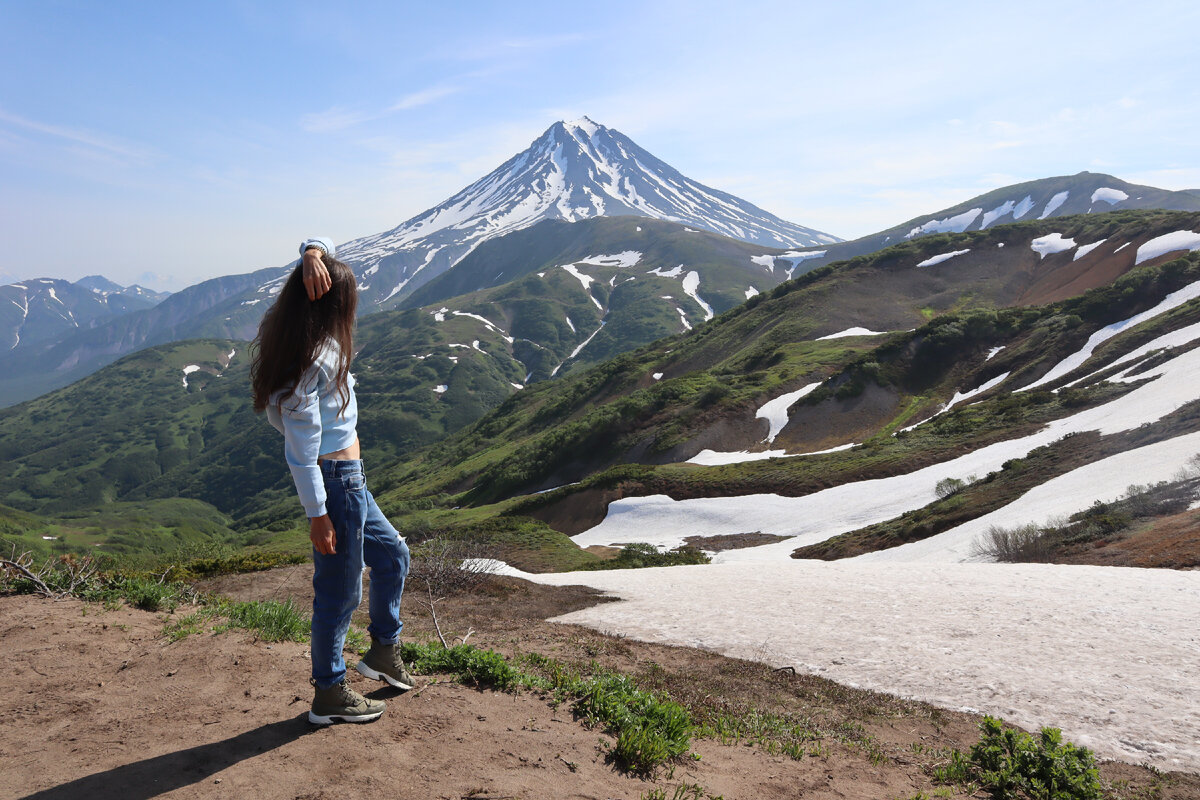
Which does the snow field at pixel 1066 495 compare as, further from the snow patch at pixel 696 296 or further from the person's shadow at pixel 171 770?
the snow patch at pixel 696 296

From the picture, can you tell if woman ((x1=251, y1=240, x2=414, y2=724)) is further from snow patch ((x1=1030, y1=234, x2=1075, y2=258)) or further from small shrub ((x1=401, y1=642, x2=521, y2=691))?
snow patch ((x1=1030, y1=234, x2=1075, y2=258))

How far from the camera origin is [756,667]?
8.77 meters

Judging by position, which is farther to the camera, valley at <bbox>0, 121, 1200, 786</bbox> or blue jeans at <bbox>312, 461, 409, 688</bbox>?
valley at <bbox>0, 121, 1200, 786</bbox>

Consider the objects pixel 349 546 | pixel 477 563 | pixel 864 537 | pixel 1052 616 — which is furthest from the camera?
pixel 864 537

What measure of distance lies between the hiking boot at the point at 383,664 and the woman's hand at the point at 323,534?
3.47ft

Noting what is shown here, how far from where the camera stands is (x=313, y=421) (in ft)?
14.4

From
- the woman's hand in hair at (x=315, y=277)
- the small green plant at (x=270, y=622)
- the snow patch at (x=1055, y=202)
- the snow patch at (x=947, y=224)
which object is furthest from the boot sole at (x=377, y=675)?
the snow patch at (x=1055, y=202)

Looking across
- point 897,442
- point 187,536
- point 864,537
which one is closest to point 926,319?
point 897,442

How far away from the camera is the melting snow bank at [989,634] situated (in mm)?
6844

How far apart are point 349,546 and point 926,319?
7469 cm

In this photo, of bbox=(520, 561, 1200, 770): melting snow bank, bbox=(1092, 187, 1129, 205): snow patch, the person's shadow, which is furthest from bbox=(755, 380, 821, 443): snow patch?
bbox=(1092, 187, 1129, 205): snow patch

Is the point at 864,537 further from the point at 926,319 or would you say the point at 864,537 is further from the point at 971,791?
the point at 926,319

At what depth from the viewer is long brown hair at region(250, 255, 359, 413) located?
442cm

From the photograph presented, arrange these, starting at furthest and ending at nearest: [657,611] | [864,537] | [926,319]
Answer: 1. [926,319]
2. [864,537]
3. [657,611]
